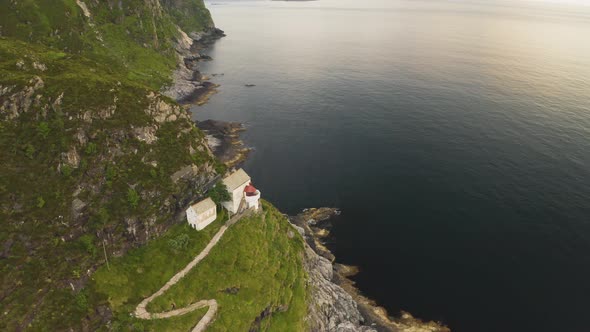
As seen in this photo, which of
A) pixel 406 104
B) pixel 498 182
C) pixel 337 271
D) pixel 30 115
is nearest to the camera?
pixel 30 115

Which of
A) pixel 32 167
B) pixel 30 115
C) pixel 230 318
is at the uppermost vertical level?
pixel 30 115

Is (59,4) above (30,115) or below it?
above

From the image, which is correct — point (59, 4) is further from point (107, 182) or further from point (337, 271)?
point (337, 271)

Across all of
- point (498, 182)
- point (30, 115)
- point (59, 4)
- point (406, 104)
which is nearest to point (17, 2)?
point (59, 4)

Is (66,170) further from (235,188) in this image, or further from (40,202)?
(235,188)

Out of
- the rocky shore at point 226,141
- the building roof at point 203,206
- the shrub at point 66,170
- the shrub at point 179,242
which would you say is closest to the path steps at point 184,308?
the shrub at point 179,242

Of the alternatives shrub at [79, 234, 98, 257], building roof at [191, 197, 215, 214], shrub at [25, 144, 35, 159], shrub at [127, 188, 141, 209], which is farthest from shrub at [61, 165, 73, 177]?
building roof at [191, 197, 215, 214]
